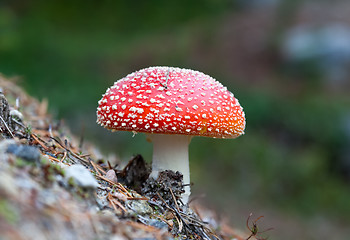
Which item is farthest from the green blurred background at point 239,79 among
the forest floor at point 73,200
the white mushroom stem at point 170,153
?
the forest floor at point 73,200

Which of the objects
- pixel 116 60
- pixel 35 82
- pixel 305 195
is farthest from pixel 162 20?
pixel 305 195

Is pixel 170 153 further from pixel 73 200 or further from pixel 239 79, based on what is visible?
pixel 239 79

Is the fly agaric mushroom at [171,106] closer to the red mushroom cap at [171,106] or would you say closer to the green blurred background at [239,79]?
the red mushroom cap at [171,106]

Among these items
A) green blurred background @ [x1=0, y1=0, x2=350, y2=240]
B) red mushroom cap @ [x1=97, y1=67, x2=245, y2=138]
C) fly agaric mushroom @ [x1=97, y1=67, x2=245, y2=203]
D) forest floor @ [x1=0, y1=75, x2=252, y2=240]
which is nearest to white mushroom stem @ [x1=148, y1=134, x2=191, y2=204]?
fly agaric mushroom @ [x1=97, y1=67, x2=245, y2=203]

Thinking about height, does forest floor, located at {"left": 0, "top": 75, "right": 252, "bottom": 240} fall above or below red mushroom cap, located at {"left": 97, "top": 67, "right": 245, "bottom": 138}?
below

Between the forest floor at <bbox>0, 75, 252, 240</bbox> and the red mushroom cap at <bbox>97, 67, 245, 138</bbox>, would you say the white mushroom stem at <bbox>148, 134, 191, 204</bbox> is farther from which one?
the red mushroom cap at <bbox>97, 67, 245, 138</bbox>
